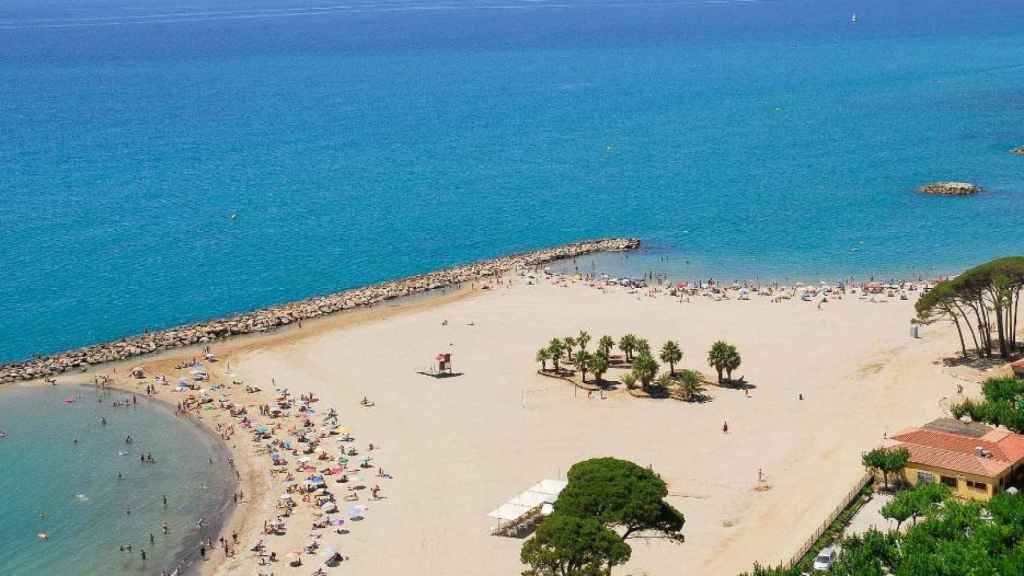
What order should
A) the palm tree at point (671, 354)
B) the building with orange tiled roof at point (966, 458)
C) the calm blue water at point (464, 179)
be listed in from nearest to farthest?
the building with orange tiled roof at point (966, 458) → the palm tree at point (671, 354) → the calm blue water at point (464, 179)

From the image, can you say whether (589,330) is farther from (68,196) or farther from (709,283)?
(68,196)

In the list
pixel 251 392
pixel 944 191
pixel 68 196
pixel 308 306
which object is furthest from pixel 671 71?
pixel 251 392

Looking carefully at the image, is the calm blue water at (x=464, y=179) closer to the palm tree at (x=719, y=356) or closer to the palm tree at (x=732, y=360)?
the palm tree at (x=732, y=360)

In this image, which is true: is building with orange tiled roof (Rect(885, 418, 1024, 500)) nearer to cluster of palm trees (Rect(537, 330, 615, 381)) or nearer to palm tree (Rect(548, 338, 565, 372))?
cluster of palm trees (Rect(537, 330, 615, 381))

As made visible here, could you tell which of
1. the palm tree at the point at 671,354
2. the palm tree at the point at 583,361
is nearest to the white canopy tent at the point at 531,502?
the palm tree at the point at 583,361

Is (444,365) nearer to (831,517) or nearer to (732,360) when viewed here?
(732,360)

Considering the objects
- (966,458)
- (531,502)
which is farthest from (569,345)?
(966,458)
